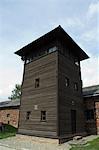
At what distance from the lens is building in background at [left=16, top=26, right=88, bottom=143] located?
14523 millimetres

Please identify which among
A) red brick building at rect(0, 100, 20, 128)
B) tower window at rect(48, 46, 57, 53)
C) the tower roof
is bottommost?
red brick building at rect(0, 100, 20, 128)

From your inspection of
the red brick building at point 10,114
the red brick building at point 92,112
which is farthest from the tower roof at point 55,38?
the red brick building at point 10,114

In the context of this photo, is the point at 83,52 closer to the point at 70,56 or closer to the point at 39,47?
the point at 70,56

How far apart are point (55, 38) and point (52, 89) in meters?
4.73

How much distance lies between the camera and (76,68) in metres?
19.4

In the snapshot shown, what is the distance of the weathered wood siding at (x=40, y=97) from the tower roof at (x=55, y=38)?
1.58m

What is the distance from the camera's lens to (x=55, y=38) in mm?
16391

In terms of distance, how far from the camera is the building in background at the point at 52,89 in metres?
14.5

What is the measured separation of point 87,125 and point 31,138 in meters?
6.69

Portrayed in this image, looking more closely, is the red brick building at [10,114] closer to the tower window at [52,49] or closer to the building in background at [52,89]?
the building in background at [52,89]

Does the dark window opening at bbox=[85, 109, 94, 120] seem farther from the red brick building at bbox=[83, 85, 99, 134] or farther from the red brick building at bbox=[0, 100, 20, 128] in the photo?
the red brick building at bbox=[0, 100, 20, 128]

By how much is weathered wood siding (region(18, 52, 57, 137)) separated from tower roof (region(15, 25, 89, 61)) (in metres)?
1.58

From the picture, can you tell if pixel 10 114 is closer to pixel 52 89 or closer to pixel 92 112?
pixel 92 112

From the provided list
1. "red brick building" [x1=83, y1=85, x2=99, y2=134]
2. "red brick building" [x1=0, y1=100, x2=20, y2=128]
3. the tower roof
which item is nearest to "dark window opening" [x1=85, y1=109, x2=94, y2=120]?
"red brick building" [x1=83, y1=85, x2=99, y2=134]
